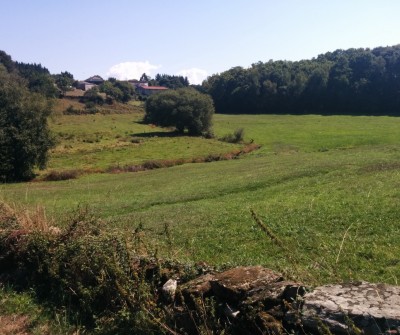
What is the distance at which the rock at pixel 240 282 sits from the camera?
613 centimetres

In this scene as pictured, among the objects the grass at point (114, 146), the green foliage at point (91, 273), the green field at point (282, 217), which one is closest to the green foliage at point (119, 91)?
the grass at point (114, 146)

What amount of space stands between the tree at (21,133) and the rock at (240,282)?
51592 mm

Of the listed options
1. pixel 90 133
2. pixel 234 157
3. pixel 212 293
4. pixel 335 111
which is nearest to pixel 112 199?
pixel 212 293

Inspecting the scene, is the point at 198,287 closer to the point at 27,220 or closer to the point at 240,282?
the point at 240,282

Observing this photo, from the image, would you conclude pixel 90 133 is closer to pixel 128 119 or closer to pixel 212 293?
pixel 128 119

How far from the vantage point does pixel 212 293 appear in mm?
6562

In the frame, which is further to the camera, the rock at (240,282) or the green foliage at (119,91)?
the green foliage at (119,91)

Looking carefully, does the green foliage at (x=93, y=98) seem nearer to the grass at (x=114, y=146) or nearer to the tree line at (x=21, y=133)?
the grass at (x=114, y=146)

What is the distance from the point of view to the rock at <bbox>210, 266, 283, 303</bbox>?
6.13 metres

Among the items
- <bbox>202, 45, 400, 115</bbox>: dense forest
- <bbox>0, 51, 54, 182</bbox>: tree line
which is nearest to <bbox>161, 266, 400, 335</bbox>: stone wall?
<bbox>0, 51, 54, 182</bbox>: tree line

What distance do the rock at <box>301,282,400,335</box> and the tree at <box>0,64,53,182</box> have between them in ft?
175

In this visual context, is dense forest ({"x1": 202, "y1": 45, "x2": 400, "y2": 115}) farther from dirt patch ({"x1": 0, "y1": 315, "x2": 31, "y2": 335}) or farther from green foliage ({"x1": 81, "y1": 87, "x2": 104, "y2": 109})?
dirt patch ({"x1": 0, "y1": 315, "x2": 31, "y2": 335})

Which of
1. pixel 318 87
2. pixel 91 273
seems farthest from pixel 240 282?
pixel 318 87

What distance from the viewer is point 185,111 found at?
95.8 meters
